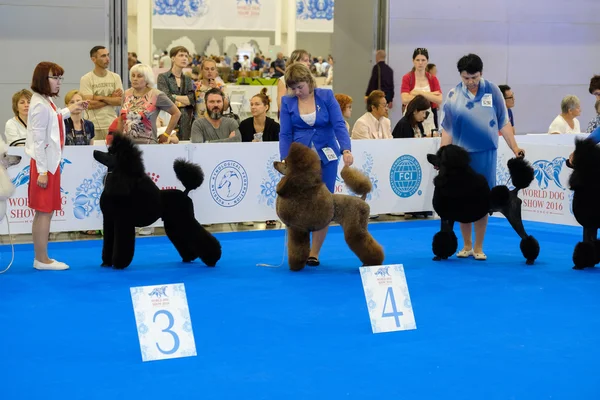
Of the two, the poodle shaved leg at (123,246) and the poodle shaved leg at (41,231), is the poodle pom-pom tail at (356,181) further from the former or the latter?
the poodle shaved leg at (41,231)

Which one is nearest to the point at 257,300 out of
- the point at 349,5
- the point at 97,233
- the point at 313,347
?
the point at 313,347

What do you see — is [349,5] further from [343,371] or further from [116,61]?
[343,371]

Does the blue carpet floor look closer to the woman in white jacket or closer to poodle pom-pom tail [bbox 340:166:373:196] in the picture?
the woman in white jacket

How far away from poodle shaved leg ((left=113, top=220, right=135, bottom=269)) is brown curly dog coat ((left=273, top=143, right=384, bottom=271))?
3.49 ft

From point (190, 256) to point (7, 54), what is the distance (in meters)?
5.05

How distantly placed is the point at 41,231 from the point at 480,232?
10.6ft

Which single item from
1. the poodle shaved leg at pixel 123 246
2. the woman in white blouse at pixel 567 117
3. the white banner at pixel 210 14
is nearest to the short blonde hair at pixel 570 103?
the woman in white blouse at pixel 567 117

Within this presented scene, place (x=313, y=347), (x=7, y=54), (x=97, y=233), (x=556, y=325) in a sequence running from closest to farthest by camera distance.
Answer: (x=313, y=347) → (x=556, y=325) → (x=97, y=233) → (x=7, y=54)

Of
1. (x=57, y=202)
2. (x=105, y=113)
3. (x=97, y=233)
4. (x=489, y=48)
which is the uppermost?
(x=489, y=48)

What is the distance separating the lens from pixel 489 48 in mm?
13055

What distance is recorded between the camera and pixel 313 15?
2394 cm

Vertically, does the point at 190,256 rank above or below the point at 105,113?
below

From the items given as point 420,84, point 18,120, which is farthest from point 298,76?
point 420,84

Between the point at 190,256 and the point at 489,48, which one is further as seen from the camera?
the point at 489,48
